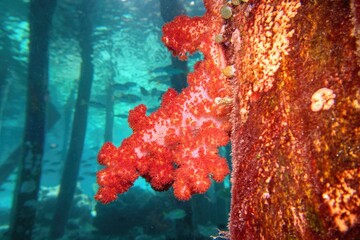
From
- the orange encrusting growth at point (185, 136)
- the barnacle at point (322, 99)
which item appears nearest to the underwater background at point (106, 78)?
the orange encrusting growth at point (185, 136)

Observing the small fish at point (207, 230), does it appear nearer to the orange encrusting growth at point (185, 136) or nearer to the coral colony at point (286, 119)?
the orange encrusting growth at point (185, 136)

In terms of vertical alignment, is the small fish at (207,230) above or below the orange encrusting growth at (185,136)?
below

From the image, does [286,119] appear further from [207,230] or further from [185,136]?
[207,230]

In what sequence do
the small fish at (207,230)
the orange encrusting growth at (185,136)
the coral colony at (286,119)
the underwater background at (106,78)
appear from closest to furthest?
the coral colony at (286,119) → the orange encrusting growth at (185,136) → the small fish at (207,230) → the underwater background at (106,78)

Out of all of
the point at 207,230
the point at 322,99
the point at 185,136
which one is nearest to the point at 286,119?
the point at 322,99

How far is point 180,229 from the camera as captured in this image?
8.04 m

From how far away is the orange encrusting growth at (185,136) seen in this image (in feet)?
6.82

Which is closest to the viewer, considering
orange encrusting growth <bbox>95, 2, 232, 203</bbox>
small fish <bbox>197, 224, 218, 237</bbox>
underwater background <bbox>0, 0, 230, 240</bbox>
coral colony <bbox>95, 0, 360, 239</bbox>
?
coral colony <bbox>95, 0, 360, 239</bbox>

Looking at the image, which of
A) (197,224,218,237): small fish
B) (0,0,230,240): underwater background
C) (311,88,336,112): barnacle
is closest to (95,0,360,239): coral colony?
(311,88,336,112): barnacle

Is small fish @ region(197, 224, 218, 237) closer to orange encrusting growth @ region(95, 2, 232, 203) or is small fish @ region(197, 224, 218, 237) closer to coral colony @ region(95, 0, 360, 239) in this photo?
orange encrusting growth @ region(95, 2, 232, 203)

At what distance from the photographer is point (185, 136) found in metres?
2.23

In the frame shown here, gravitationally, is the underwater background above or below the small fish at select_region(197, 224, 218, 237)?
above

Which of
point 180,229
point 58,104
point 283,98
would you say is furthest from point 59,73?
point 283,98

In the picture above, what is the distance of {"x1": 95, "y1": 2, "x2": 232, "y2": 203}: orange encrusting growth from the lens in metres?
2.08
